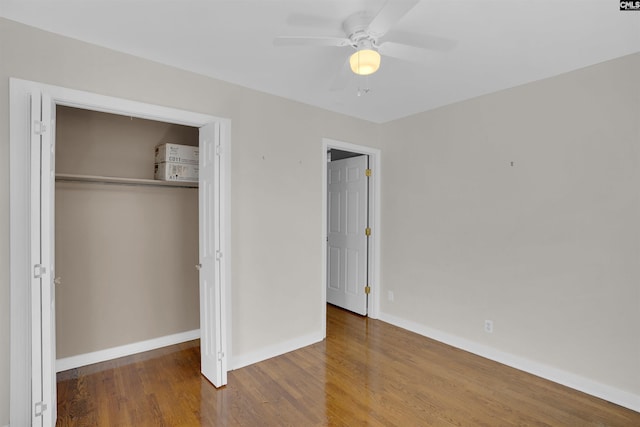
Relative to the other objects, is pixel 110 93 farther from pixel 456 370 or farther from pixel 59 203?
pixel 456 370

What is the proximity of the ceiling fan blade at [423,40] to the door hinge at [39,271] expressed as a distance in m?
2.51

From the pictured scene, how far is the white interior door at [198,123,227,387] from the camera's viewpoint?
2.61 m

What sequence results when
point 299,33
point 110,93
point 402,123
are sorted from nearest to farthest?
1. point 299,33
2. point 110,93
3. point 402,123

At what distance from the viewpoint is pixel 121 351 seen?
3.18m

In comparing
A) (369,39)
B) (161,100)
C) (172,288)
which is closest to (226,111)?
(161,100)

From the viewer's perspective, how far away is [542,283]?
9.35 feet

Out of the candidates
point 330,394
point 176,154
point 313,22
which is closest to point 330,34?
point 313,22

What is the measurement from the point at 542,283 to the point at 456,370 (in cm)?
108

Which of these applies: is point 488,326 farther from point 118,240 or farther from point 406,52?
point 118,240

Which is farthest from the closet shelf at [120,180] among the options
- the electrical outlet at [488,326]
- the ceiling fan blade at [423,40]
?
the electrical outlet at [488,326]

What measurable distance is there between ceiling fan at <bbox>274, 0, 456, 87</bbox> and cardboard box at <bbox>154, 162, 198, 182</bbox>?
6.22 ft

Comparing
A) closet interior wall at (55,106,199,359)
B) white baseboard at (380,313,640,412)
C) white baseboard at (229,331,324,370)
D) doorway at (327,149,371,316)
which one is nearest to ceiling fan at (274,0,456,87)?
doorway at (327,149,371,316)

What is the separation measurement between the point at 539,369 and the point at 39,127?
4.08m

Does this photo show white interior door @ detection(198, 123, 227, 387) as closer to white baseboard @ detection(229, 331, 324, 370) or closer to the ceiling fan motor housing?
white baseboard @ detection(229, 331, 324, 370)
